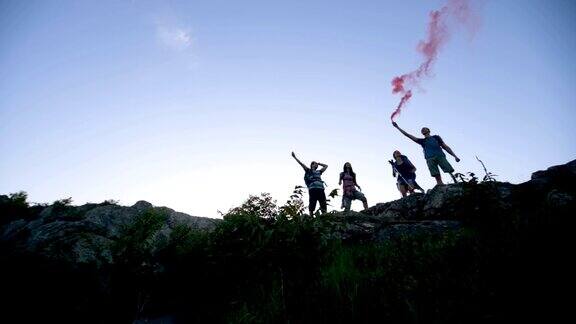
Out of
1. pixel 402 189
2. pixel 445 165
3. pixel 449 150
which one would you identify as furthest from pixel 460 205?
pixel 402 189

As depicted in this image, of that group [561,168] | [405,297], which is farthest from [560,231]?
[561,168]

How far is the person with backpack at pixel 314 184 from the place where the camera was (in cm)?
1067

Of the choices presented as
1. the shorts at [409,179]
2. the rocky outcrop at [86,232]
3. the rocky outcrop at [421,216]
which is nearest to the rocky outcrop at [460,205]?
the rocky outcrop at [421,216]

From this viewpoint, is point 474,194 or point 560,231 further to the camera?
point 474,194

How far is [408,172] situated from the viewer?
35.5ft

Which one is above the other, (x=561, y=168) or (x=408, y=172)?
(x=408, y=172)

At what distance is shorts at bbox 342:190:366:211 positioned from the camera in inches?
427

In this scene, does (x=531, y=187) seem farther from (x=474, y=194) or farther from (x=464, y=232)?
(x=464, y=232)

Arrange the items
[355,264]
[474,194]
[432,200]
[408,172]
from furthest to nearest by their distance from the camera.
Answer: [408,172] → [432,200] → [474,194] → [355,264]

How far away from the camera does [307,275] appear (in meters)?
4.79

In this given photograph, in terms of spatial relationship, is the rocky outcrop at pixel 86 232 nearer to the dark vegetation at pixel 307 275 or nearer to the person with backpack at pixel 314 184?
the dark vegetation at pixel 307 275

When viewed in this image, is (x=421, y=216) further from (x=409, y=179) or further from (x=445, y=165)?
(x=409, y=179)

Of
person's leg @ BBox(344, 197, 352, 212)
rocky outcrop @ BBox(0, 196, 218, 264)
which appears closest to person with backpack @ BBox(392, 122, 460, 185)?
person's leg @ BBox(344, 197, 352, 212)

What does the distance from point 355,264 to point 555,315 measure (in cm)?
331
